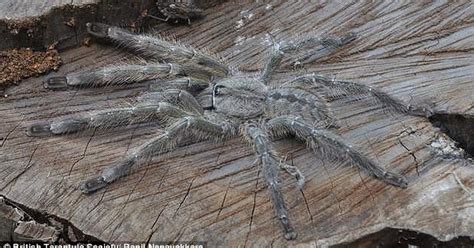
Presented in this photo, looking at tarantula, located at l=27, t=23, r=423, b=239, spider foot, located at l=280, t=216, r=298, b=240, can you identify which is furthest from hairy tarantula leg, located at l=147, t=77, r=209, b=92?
spider foot, located at l=280, t=216, r=298, b=240

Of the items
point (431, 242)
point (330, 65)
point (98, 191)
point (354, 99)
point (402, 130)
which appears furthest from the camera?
point (330, 65)

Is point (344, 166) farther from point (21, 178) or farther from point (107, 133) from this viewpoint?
point (21, 178)

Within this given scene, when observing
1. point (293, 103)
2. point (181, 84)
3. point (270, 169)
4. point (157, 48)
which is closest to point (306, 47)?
point (293, 103)

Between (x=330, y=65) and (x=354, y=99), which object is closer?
(x=354, y=99)

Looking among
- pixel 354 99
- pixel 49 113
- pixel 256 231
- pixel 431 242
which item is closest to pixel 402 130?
pixel 354 99

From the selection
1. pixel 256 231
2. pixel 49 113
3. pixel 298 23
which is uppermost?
pixel 298 23

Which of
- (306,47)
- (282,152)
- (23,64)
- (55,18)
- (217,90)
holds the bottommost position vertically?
(282,152)

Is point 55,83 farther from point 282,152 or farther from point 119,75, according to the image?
point 282,152

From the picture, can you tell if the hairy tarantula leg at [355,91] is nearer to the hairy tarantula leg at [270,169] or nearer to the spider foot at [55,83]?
the hairy tarantula leg at [270,169]
